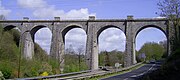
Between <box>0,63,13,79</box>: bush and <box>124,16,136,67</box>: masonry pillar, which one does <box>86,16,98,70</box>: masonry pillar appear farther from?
<box>0,63,13,79</box>: bush

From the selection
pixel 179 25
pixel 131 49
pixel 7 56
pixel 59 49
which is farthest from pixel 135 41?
pixel 179 25

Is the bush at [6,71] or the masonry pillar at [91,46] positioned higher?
the masonry pillar at [91,46]

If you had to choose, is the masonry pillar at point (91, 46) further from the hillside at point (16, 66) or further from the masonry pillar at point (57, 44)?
the hillside at point (16, 66)

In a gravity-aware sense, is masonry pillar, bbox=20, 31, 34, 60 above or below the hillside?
above

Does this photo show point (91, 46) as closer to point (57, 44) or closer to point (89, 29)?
point (89, 29)

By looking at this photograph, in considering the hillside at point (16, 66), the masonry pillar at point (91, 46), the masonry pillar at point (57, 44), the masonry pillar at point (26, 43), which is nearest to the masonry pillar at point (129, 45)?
the masonry pillar at point (91, 46)

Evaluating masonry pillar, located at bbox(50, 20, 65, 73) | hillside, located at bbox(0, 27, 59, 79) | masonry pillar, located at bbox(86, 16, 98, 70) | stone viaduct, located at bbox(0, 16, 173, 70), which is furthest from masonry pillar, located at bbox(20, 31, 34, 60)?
hillside, located at bbox(0, 27, 59, 79)

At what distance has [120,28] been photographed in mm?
57688

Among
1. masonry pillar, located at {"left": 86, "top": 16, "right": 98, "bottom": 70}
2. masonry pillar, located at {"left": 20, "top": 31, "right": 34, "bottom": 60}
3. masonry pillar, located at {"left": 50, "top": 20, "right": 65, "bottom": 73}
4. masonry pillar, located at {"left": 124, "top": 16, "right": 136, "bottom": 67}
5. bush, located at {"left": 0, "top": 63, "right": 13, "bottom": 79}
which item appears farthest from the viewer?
masonry pillar, located at {"left": 20, "top": 31, "right": 34, "bottom": 60}

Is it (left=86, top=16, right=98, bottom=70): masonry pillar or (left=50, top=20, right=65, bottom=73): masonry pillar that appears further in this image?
(left=50, top=20, right=65, bottom=73): masonry pillar

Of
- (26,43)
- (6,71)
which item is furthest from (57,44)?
(6,71)

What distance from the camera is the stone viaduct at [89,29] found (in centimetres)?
5594

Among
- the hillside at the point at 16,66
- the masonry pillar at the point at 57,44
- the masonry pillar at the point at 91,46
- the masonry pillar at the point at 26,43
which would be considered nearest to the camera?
the hillside at the point at 16,66

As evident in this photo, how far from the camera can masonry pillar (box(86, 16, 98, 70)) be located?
57.3m
